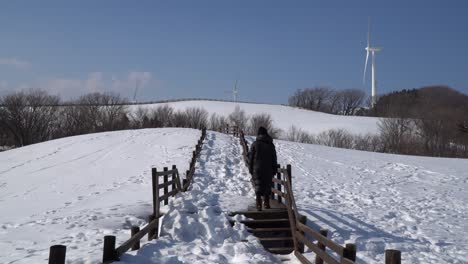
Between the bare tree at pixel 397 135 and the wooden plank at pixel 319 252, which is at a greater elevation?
the bare tree at pixel 397 135

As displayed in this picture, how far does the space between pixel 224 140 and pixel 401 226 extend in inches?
971

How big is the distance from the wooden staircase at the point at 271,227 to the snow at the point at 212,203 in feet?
1.59

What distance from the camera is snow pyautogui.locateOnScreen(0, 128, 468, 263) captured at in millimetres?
10297

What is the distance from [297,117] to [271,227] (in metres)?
79.8

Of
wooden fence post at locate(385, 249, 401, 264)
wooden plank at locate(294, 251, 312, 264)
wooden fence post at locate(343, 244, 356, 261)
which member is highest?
wooden fence post at locate(385, 249, 401, 264)

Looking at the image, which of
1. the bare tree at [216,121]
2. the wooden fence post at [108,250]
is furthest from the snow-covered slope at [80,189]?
the bare tree at [216,121]

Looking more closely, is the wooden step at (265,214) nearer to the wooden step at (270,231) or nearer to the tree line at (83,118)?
the wooden step at (270,231)

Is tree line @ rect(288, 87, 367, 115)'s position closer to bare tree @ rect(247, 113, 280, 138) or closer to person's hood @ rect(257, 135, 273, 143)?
bare tree @ rect(247, 113, 280, 138)

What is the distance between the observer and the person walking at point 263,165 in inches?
489

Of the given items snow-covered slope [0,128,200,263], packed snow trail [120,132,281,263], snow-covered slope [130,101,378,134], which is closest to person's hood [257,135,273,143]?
packed snow trail [120,132,281,263]

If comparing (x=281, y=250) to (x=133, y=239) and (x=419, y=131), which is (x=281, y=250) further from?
(x=419, y=131)

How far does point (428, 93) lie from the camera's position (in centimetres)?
8025

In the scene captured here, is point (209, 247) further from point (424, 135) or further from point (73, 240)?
point (424, 135)

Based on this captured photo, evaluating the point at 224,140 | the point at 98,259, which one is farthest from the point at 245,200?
the point at 224,140
